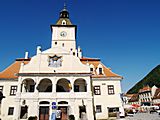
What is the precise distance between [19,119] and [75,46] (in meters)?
22.0

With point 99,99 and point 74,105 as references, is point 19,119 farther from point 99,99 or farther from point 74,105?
point 99,99

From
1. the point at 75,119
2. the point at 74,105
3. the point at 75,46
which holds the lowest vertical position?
the point at 75,119

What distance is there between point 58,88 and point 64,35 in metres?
17.1

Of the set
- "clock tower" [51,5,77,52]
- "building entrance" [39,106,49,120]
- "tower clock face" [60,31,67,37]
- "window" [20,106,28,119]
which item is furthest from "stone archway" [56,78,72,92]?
"tower clock face" [60,31,67,37]

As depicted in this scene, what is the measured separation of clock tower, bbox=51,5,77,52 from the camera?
1684 inches

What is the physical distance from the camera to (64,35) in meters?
43.7

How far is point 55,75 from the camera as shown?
28.1 metres

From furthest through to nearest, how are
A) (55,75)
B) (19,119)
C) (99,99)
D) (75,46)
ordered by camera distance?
(75,46) → (99,99) → (55,75) → (19,119)

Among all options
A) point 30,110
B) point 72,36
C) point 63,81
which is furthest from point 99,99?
point 72,36

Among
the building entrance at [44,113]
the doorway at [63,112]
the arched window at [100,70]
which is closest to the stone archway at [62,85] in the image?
the doorway at [63,112]

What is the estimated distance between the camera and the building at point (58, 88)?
26.8 m

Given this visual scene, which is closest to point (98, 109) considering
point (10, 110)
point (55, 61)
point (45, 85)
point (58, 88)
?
point (58, 88)

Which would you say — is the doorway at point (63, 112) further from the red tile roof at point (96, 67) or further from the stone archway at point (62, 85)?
the red tile roof at point (96, 67)

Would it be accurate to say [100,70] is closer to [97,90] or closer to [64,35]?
[97,90]
